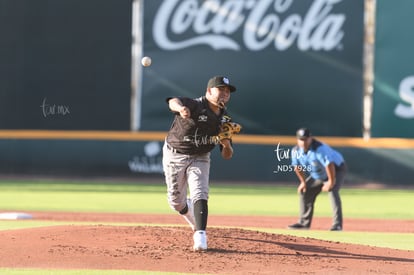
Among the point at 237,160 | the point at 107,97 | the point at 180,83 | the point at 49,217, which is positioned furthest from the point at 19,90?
the point at 49,217

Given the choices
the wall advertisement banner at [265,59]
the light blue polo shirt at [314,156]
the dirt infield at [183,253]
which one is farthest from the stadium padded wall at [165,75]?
the dirt infield at [183,253]

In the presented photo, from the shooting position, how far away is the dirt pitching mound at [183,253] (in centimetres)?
752

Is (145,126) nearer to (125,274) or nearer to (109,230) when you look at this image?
(109,230)

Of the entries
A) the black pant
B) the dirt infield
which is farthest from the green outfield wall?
the dirt infield

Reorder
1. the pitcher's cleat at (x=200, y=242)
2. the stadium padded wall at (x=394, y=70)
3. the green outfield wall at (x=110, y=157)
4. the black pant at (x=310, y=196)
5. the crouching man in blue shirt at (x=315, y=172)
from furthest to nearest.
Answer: the green outfield wall at (x=110, y=157)
the stadium padded wall at (x=394, y=70)
the black pant at (x=310, y=196)
the crouching man in blue shirt at (x=315, y=172)
the pitcher's cleat at (x=200, y=242)

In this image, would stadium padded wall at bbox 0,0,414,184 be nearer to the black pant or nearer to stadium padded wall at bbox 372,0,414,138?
stadium padded wall at bbox 372,0,414,138

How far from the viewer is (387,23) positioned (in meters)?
20.9

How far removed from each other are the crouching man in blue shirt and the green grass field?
703 millimetres

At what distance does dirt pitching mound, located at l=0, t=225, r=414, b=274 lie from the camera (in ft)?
24.7

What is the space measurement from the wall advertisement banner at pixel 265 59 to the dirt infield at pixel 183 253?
11.9 metres

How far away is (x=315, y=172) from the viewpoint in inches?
502

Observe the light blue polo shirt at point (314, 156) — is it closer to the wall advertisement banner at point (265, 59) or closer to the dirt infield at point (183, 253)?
the dirt infield at point (183, 253)

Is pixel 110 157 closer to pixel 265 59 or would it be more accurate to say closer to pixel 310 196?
pixel 265 59

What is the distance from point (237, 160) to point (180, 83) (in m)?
2.31
